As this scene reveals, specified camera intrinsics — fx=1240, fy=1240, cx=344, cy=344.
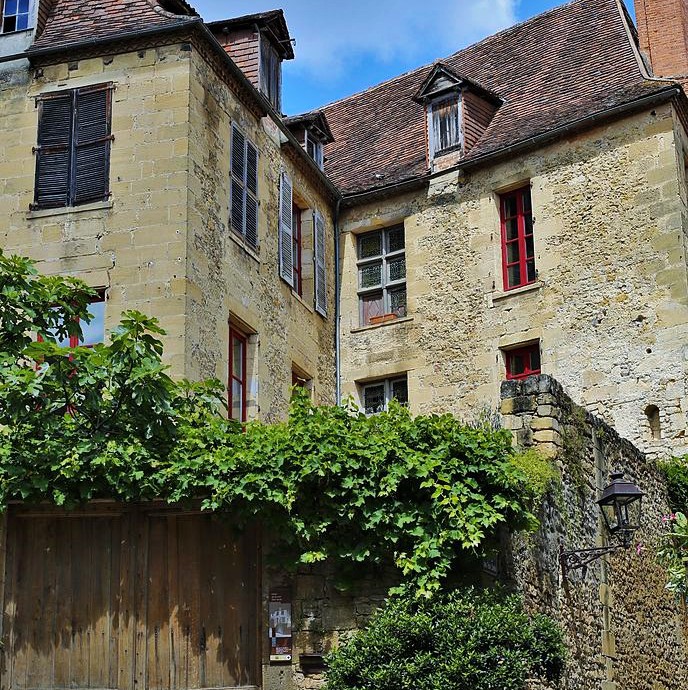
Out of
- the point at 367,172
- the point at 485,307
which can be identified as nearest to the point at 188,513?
the point at 485,307

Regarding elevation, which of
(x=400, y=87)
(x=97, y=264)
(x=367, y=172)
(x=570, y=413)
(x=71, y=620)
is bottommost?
(x=71, y=620)

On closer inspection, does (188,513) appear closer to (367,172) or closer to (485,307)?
(485,307)

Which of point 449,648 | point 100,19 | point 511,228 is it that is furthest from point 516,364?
point 449,648

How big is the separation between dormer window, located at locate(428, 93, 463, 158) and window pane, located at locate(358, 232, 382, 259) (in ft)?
4.61

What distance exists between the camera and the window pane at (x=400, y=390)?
17.1 metres

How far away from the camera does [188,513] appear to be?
10289mm

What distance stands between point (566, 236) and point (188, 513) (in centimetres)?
764

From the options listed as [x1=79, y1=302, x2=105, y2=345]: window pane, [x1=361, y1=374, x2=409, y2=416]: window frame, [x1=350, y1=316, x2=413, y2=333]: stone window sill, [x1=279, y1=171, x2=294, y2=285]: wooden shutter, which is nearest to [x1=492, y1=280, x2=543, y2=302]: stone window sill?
A: [x1=350, y1=316, x2=413, y2=333]: stone window sill

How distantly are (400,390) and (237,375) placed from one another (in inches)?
141

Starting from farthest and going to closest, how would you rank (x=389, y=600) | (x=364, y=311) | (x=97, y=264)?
(x=364, y=311) → (x=97, y=264) → (x=389, y=600)

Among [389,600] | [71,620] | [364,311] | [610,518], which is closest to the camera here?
[389,600]

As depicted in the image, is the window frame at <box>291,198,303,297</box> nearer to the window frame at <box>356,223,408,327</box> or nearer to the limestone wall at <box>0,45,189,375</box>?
the window frame at <box>356,223,408,327</box>

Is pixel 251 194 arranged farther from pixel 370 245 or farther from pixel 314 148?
pixel 370 245

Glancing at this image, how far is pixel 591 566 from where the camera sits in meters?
11.5
